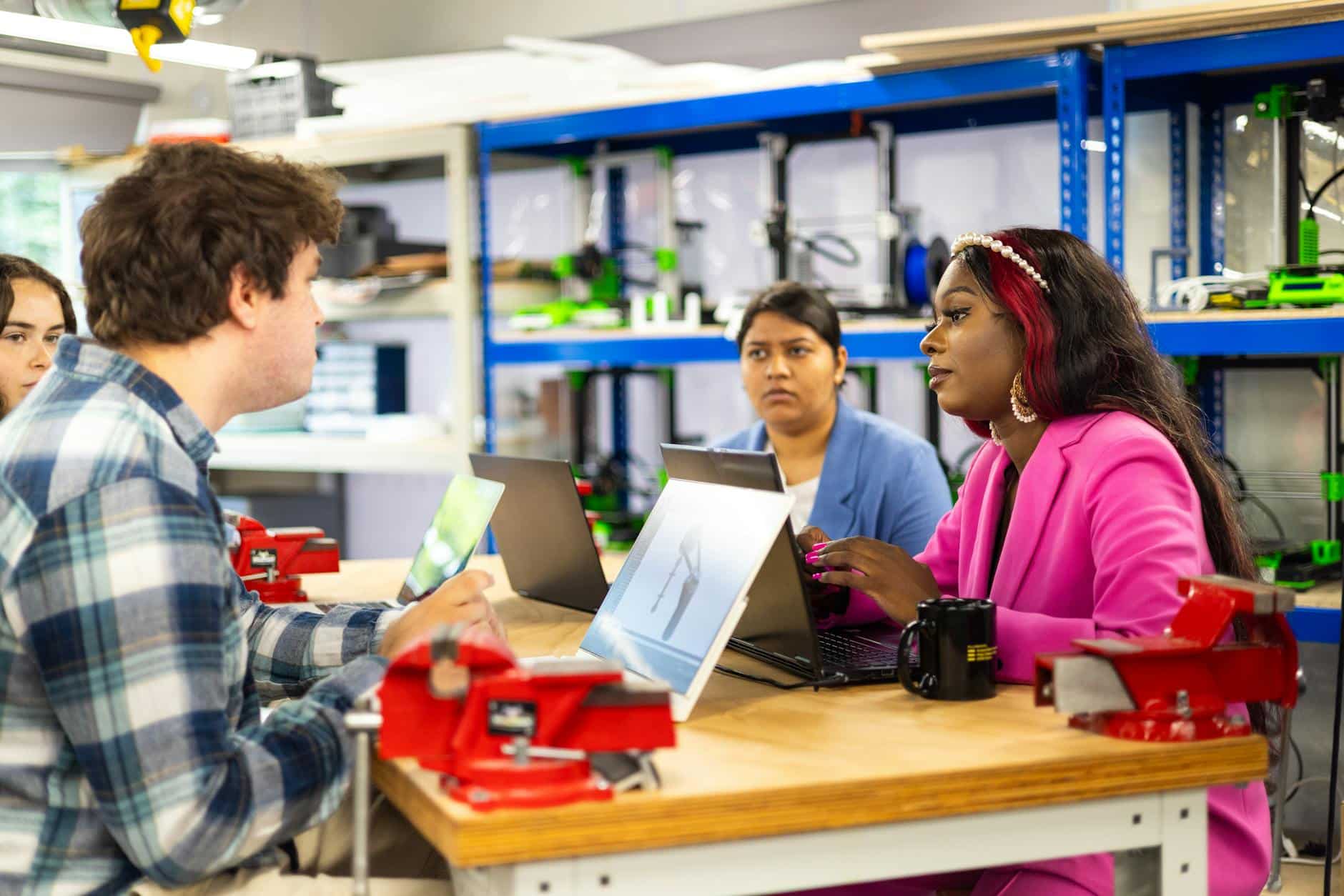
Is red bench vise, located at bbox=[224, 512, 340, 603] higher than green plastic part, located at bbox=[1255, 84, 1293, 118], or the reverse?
green plastic part, located at bbox=[1255, 84, 1293, 118]

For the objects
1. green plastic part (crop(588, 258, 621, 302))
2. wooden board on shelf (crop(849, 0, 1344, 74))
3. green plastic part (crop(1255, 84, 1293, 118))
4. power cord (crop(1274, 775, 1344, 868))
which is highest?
wooden board on shelf (crop(849, 0, 1344, 74))

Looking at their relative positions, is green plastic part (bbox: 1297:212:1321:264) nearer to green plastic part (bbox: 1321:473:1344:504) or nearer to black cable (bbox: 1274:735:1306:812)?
green plastic part (bbox: 1321:473:1344:504)

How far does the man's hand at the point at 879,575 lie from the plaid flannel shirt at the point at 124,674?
0.67 m

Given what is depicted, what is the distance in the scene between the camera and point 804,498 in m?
3.08

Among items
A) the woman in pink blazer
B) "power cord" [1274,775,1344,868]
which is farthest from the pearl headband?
"power cord" [1274,775,1344,868]

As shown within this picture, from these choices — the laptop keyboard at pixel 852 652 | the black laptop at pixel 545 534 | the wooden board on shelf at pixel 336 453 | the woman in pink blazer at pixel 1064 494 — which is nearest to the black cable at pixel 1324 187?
the woman in pink blazer at pixel 1064 494

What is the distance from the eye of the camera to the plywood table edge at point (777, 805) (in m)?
1.14

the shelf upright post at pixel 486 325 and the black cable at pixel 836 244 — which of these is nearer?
the black cable at pixel 836 244

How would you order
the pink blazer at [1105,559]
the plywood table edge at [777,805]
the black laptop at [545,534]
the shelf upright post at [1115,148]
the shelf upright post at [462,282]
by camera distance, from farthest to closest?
the shelf upright post at [462,282], the shelf upright post at [1115,148], the black laptop at [545,534], the pink blazer at [1105,559], the plywood table edge at [777,805]

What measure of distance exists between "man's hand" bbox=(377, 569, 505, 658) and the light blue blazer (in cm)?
149

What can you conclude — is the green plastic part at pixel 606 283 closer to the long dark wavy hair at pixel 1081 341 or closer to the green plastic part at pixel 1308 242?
the green plastic part at pixel 1308 242

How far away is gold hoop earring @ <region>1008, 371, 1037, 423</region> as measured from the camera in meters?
1.92

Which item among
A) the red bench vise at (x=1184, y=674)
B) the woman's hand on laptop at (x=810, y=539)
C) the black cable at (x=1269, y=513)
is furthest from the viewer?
the black cable at (x=1269, y=513)

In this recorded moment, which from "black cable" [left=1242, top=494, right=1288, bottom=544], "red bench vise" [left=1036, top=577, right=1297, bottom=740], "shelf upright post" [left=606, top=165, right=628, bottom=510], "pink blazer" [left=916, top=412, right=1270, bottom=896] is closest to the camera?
"red bench vise" [left=1036, top=577, right=1297, bottom=740]
